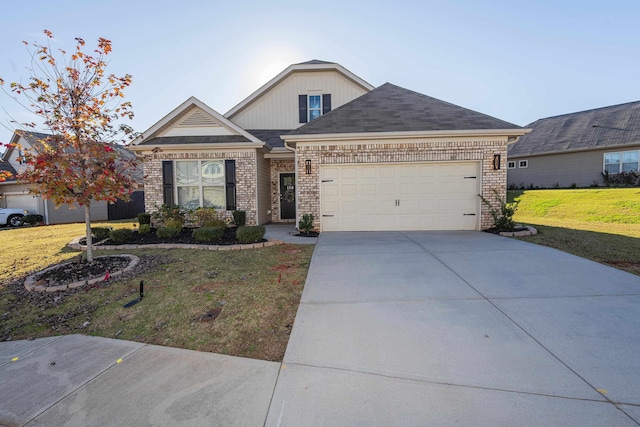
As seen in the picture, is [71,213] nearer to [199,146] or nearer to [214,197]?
[214,197]

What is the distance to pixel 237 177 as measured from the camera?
35.0 feet

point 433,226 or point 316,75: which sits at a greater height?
point 316,75

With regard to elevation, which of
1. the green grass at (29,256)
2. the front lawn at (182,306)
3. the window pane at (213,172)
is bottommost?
the front lawn at (182,306)

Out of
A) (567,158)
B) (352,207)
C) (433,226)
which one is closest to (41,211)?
(352,207)

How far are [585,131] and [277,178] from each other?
19956mm

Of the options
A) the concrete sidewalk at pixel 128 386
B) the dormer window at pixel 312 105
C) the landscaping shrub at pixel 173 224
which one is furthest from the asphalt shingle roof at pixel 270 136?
the concrete sidewalk at pixel 128 386

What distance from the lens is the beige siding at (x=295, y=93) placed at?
13.6 metres

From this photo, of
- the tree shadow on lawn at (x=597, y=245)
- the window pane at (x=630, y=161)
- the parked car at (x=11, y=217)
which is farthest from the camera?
the window pane at (x=630, y=161)

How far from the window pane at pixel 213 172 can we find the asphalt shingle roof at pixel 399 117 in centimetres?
332

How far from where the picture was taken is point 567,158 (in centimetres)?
1862

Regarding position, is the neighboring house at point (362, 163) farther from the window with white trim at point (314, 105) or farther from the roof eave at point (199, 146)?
the window with white trim at point (314, 105)

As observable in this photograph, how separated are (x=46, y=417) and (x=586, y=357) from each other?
4.35 m

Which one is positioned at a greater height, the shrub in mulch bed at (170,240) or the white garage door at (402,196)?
the white garage door at (402,196)

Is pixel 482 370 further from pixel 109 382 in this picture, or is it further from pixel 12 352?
pixel 12 352
